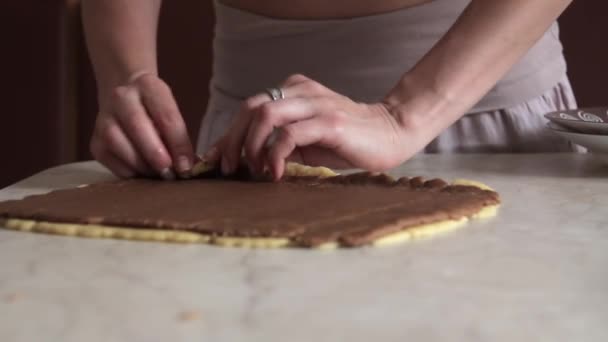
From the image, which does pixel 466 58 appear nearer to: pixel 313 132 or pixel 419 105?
pixel 419 105

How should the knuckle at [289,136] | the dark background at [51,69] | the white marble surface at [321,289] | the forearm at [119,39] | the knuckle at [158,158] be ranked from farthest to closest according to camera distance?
the dark background at [51,69] → the forearm at [119,39] → the knuckle at [158,158] → the knuckle at [289,136] → the white marble surface at [321,289]

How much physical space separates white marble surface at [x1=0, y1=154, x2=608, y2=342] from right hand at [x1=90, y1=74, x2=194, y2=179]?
0.24 m

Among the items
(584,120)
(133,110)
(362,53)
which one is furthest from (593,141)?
(133,110)

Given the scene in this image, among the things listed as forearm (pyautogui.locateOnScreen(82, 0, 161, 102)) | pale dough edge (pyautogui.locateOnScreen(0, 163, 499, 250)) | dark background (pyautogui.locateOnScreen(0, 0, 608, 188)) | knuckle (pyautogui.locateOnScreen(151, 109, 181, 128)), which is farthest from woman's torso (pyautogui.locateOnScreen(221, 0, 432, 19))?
dark background (pyautogui.locateOnScreen(0, 0, 608, 188))

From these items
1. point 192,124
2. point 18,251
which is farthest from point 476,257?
point 192,124

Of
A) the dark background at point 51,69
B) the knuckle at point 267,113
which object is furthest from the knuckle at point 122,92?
the dark background at point 51,69

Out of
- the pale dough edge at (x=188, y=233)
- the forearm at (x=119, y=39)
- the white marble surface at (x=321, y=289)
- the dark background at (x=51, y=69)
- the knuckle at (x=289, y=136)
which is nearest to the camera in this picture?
the white marble surface at (x=321, y=289)

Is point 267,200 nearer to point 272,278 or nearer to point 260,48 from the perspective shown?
point 272,278

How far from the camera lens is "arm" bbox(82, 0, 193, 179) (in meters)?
0.80

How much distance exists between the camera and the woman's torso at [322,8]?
36.8 inches

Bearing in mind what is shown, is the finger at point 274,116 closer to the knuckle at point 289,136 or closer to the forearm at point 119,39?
the knuckle at point 289,136

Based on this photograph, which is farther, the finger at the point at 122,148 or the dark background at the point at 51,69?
the dark background at the point at 51,69

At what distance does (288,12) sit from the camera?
98cm

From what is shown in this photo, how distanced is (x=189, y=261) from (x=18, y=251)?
0.13 meters
